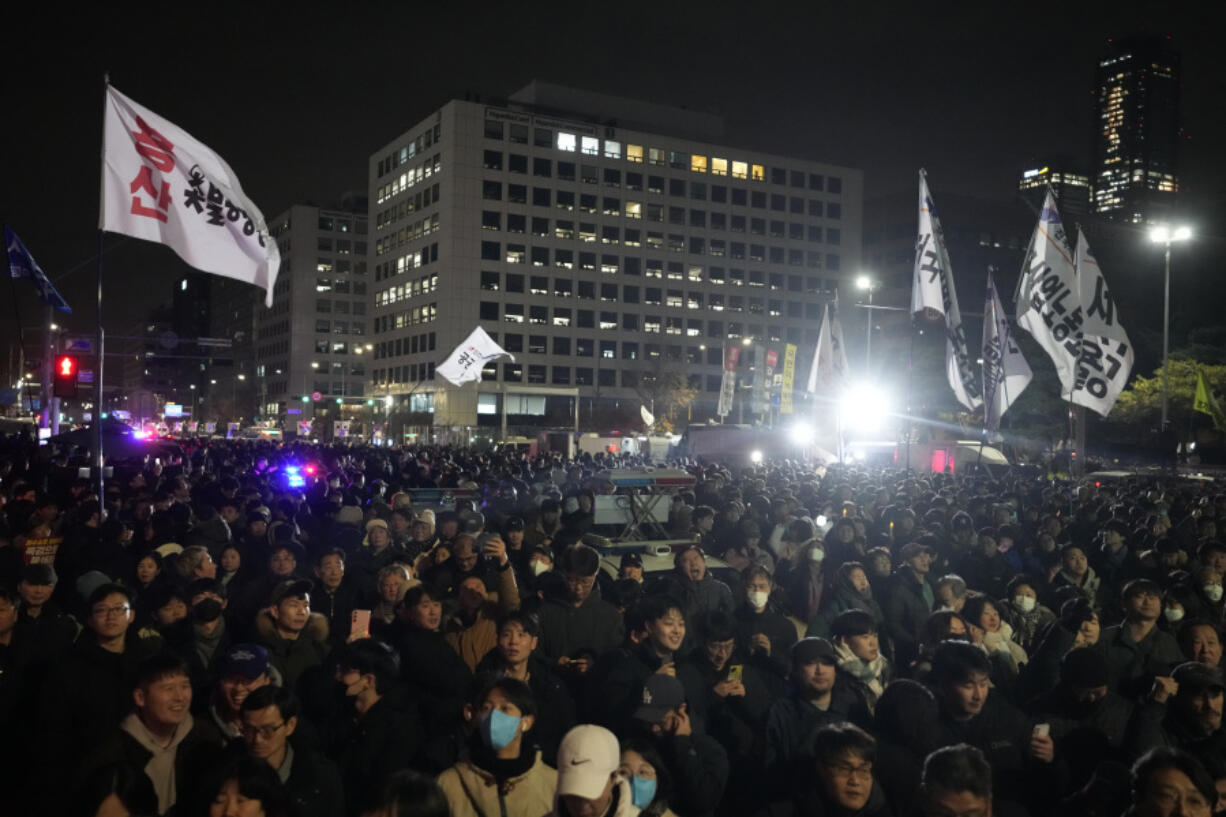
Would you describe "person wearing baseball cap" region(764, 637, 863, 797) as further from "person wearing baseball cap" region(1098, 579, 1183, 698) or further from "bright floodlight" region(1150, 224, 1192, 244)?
"bright floodlight" region(1150, 224, 1192, 244)

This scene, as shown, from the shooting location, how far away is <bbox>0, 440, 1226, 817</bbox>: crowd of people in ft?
11.8

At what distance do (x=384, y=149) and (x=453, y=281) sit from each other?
20977 millimetres

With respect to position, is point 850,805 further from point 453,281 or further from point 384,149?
point 384,149

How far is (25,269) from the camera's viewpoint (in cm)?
2089

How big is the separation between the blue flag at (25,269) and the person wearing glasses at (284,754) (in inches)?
824

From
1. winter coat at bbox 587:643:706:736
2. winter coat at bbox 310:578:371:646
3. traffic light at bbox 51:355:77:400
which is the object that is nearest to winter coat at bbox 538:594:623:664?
winter coat at bbox 587:643:706:736

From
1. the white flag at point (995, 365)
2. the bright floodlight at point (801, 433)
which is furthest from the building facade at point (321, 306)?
the white flag at point (995, 365)

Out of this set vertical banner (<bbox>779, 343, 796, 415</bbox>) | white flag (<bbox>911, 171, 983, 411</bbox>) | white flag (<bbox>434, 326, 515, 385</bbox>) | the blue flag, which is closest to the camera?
white flag (<bbox>911, 171, 983, 411</bbox>)

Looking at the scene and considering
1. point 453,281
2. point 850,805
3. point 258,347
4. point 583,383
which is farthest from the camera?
point 258,347

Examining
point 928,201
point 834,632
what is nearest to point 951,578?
point 834,632

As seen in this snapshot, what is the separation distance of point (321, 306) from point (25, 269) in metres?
95.2

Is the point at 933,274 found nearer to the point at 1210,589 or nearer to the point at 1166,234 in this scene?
the point at 1210,589

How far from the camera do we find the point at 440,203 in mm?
78250

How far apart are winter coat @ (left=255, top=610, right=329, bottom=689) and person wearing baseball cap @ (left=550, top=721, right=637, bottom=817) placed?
2758 millimetres
